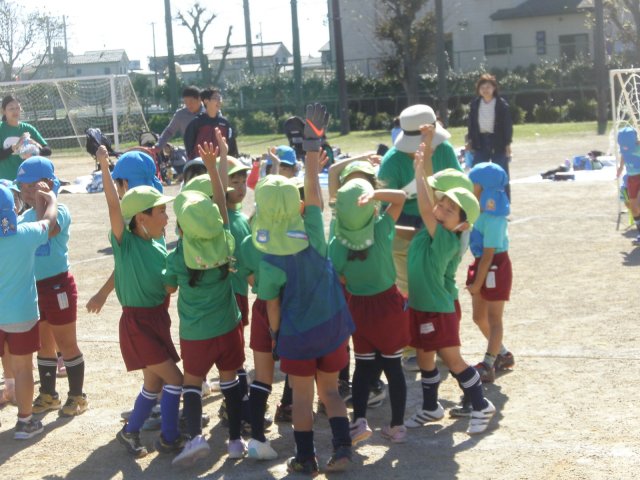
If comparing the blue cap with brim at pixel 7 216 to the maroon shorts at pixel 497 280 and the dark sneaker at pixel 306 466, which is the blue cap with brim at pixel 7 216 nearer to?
the dark sneaker at pixel 306 466

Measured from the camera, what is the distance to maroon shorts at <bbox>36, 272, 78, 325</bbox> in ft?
19.8

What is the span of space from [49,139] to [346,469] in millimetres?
24744

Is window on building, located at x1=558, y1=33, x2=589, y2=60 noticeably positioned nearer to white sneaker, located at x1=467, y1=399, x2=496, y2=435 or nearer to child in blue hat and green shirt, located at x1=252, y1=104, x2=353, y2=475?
white sneaker, located at x1=467, y1=399, x2=496, y2=435

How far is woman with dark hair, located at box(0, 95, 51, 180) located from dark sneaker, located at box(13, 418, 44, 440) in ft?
12.2

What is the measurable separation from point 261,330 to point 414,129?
1.89 m

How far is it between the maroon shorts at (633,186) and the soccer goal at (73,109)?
18.2 m

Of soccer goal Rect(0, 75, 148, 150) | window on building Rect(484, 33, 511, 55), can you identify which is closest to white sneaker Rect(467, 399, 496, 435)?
soccer goal Rect(0, 75, 148, 150)

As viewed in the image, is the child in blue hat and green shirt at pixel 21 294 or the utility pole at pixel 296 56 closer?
the child in blue hat and green shirt at pixel 21 294

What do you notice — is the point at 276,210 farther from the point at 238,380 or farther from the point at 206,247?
the point at 238,380

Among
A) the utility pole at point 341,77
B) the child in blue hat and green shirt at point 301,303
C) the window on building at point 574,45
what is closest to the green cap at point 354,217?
the child in blue hat and green shirt at point 301,303

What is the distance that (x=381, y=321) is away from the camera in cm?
525

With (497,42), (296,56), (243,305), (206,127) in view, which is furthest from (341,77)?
(243,305)

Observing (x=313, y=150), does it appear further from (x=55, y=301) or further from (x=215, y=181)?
(x=55, y=301)

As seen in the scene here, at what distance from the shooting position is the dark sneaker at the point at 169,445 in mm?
5246
